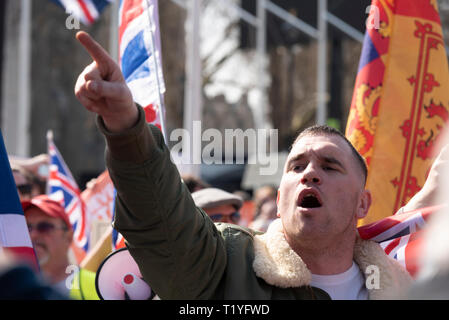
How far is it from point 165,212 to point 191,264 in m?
0.19

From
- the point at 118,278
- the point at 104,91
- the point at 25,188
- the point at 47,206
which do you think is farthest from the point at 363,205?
the point at 25,188

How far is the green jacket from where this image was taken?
5.64 feet

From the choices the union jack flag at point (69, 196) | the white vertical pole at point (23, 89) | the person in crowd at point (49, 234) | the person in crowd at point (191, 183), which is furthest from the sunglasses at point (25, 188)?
the white vertical pole at point (23, 89)

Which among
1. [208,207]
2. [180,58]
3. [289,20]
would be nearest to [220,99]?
[180,58]

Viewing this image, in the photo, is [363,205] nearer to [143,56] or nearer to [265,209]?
[143,56]

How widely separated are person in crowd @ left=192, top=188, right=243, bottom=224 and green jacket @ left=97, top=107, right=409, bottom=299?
1297 millimetres

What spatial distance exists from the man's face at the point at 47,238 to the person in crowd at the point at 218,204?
816 millimetres

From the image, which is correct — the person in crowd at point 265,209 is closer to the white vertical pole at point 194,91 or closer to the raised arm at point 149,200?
the white vertical pole at point 194,91

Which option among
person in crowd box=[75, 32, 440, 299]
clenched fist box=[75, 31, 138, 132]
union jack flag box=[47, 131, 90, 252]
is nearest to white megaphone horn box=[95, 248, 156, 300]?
person in crowd box=[75, 32, 440, 299]

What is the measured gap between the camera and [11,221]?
2.23 metres

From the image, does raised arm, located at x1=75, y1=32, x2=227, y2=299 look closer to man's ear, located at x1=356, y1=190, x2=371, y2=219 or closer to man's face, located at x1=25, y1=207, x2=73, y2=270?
man's ear, located at x1=356, y1=190, x2=371, y2=219

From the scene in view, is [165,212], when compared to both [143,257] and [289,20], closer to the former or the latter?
[143,257]

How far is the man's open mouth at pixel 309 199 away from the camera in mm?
2099

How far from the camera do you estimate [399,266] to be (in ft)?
7.16
